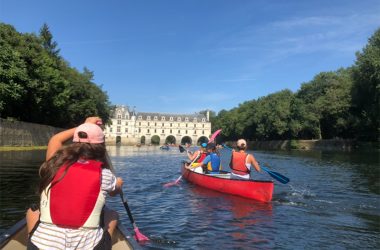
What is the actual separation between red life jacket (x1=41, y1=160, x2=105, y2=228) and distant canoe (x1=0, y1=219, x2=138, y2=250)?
1332 mm

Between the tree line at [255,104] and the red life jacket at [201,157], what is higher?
the tree line at [255,104]

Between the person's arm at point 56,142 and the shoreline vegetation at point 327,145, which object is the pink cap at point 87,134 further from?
the shoreline vegetation at point 327,145

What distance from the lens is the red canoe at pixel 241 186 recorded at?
14.0 meters

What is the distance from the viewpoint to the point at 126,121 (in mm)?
163500

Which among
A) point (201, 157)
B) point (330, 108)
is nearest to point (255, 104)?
point (330, 108)

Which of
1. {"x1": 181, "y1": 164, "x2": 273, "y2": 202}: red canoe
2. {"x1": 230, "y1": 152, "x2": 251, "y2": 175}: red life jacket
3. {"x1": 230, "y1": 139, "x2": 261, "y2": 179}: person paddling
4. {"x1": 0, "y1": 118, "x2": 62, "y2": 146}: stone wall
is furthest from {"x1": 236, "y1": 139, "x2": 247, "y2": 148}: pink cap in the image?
{"x1": 0, "y1": 118, "x2": 62, "y2": 146}: stone wall

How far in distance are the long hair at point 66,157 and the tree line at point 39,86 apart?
33.7 metres

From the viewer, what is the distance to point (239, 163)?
51.2 feet

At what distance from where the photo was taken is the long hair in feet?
13.5

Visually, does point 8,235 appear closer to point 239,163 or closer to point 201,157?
point 239,163

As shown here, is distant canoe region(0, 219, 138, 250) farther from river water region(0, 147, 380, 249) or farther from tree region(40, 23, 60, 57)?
tree region(40, 23, 60, 57)

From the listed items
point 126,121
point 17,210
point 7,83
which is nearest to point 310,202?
point 17,210

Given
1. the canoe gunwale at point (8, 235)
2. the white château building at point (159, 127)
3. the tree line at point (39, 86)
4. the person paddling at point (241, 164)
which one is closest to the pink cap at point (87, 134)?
the canoe gunwale at point (8, 235)

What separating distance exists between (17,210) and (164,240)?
433 cm
